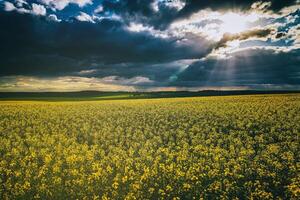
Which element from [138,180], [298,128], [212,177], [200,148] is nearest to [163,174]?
[138,180]

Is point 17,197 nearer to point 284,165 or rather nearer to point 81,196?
point 81,196

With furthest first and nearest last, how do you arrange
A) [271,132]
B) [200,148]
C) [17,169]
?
[271,132], [200,148], [17,169]

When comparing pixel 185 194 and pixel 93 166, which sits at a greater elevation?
pixel 93 166

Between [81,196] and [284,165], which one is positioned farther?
[284,165]

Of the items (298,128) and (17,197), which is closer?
(17,197)

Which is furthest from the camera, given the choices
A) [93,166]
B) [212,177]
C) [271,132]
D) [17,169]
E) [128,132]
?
[128,132]

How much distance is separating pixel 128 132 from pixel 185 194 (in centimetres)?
1090

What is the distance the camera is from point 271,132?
62.3ft

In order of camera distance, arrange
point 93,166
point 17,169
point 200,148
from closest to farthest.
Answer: point 93,166
point 17,169
point 200,148

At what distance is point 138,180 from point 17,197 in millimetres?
4255

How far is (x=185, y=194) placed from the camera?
10.3 metres

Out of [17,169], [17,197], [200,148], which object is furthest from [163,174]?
[17,169]

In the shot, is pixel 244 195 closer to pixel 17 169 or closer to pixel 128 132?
pixel 17 169

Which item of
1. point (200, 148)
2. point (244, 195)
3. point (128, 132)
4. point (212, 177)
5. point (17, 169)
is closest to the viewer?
point (244, 195)
